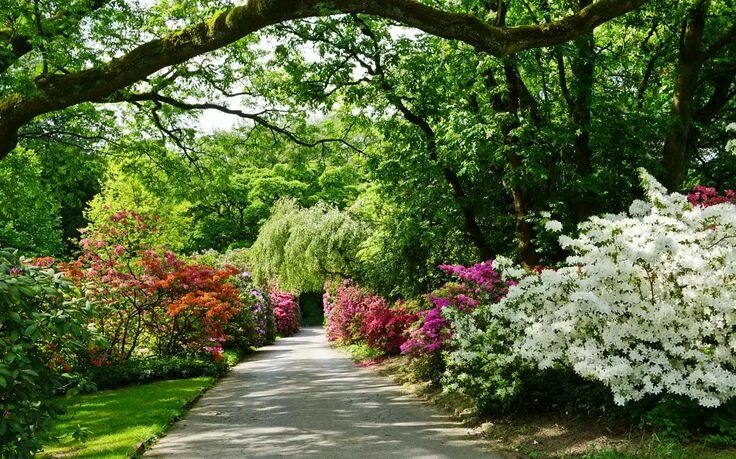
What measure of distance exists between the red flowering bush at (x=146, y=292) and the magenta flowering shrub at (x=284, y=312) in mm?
19005

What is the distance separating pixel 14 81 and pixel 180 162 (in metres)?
6.66

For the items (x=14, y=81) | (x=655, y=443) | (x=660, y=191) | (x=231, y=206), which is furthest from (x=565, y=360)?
(x=231, y=206)

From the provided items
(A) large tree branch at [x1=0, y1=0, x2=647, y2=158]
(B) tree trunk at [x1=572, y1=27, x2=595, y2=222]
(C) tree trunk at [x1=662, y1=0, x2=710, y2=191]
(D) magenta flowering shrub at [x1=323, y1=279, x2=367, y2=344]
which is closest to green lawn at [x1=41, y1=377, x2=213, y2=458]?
(A) large tree branch at [x1=0, y1=0, x2=647, y2=158]

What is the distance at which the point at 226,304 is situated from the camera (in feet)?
46.3

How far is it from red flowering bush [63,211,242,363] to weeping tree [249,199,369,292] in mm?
6624

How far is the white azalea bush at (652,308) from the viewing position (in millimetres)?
5602

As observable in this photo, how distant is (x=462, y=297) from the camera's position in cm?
916

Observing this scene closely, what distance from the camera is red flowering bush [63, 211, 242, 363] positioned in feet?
44.6

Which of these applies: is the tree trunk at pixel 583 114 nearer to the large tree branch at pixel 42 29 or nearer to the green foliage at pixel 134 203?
the large tree branch at pixel 42 29

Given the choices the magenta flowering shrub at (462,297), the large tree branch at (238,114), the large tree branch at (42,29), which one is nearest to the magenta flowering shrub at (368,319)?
the magenta flowering shrub at (462,297)

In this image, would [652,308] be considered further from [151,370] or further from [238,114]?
[151,370]

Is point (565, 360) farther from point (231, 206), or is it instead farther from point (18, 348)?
point (231, 206)

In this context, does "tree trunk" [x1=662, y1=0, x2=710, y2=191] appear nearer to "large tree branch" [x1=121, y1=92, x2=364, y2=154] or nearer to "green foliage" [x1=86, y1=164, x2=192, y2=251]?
"large tree branch" [x1=121, y1=92, x2=364, y2=154]

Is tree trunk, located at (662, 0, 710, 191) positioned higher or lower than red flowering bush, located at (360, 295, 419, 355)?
higher
